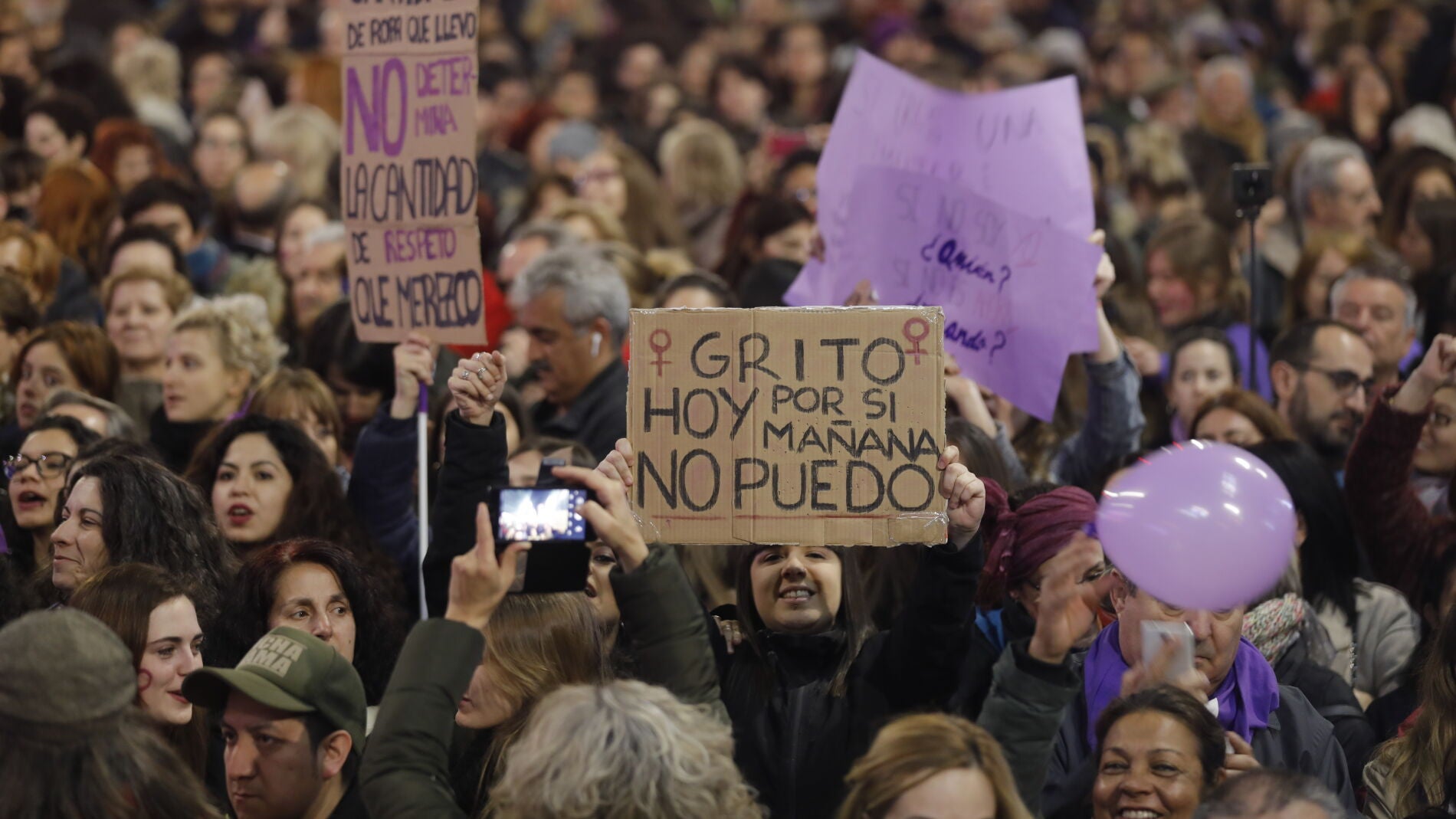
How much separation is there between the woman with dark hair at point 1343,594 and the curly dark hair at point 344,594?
2.74m

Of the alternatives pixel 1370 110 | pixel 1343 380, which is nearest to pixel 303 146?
pixel 1343 380

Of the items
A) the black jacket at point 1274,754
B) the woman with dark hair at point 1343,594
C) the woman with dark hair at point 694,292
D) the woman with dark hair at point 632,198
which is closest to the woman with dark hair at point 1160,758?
the black jacket at point 1274,754

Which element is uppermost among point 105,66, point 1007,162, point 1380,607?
point 105,66

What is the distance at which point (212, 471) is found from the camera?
6.41 meters

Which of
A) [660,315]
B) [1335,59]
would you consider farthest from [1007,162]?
[1335,59]

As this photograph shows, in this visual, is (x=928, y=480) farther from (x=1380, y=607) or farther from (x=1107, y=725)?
(x=1380, y=607)

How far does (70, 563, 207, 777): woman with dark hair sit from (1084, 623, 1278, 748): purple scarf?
7.14ft

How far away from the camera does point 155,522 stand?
5508 millimetres

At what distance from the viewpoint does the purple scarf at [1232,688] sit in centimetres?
466

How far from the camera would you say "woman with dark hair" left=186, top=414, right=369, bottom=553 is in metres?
6.26

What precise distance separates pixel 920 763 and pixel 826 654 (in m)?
1.13

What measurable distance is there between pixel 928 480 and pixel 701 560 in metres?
1.78

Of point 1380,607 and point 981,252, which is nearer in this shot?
point 1380,607

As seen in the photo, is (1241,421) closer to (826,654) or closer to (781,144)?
(826,654)
